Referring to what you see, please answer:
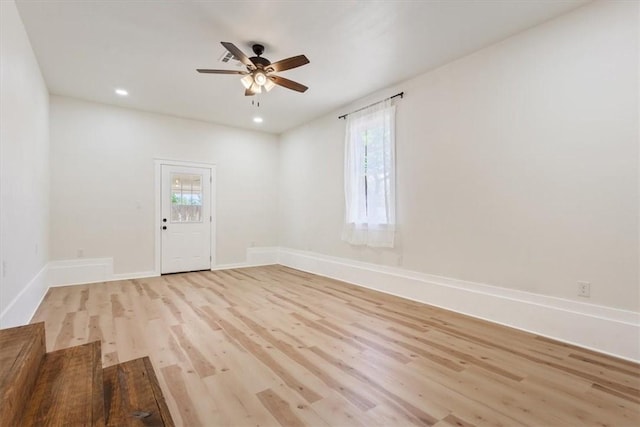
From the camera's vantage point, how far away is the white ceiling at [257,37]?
279cm

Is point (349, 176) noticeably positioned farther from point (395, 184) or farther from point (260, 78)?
point (260, 78)

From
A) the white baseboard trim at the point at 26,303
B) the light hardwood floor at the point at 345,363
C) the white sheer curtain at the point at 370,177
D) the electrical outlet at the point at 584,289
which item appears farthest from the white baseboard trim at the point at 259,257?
the electrical outlet at the point at 584,289

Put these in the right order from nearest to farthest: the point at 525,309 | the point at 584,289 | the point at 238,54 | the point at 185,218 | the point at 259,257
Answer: the point at 584,289
the point at 238,54
the point at 525,309
the point at 185,218
the point at 259,257

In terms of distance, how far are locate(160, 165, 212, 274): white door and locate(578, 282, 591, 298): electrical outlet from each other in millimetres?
5895

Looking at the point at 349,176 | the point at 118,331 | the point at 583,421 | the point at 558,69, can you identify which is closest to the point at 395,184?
the point at 349,176

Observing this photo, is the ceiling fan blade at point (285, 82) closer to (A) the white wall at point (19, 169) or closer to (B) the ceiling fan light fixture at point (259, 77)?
(B) the ceiling fan light fixture at point (259, 77)

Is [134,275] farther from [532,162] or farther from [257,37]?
[532,162]

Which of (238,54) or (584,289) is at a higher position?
(238,54)

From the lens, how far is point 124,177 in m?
5.46

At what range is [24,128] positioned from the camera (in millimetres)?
3178

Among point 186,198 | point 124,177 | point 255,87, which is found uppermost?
point 255,87

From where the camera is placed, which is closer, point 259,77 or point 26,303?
point 26,303

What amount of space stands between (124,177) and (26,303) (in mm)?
2800

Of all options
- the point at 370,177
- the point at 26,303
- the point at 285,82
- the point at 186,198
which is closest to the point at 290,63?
the point at 285,82
